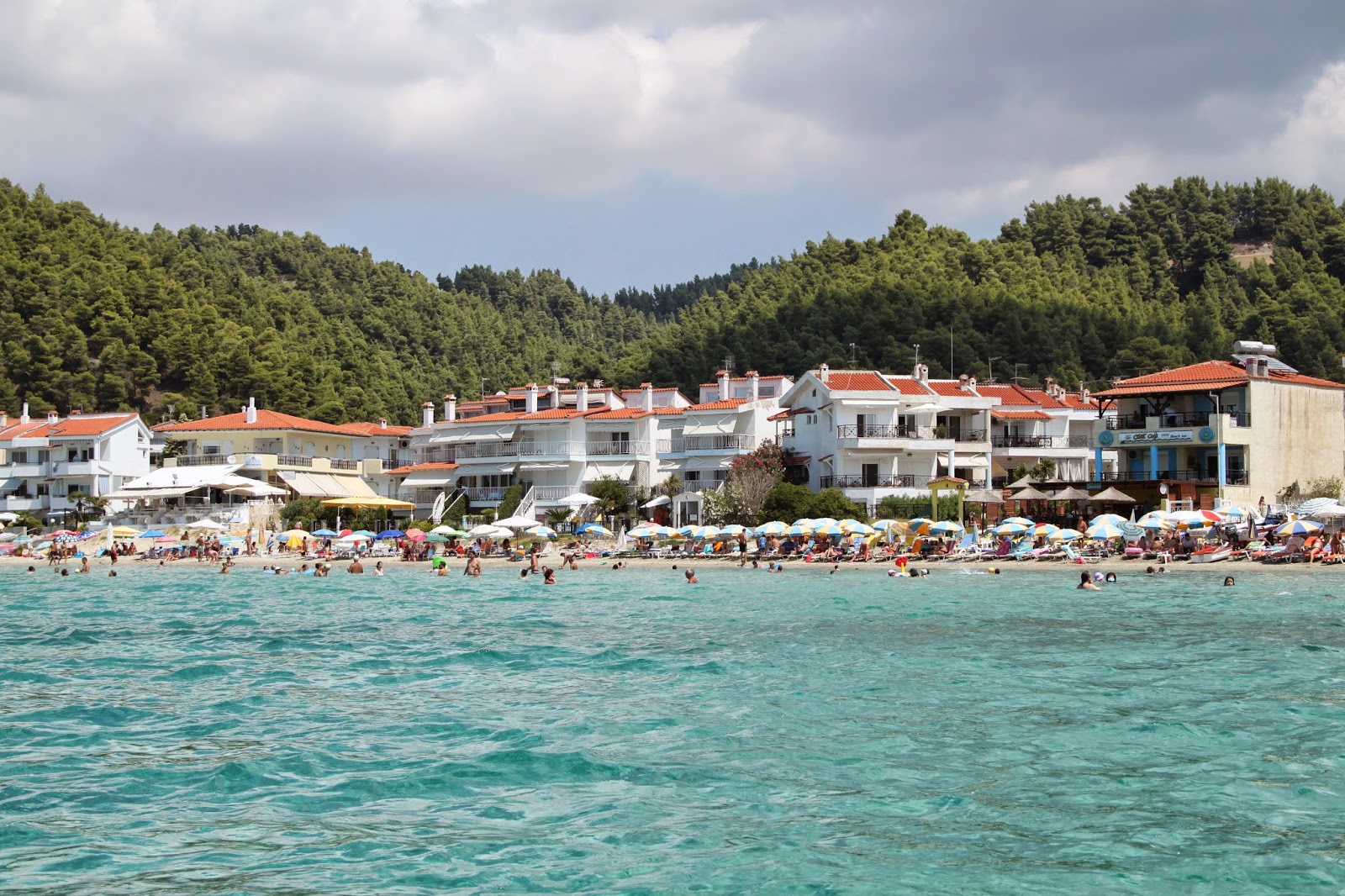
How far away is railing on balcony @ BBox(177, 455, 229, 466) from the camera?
7044 cm

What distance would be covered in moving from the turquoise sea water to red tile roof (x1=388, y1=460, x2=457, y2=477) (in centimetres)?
4079

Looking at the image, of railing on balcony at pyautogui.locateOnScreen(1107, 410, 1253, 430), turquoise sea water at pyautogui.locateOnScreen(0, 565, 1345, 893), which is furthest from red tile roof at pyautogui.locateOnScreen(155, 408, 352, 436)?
railing on balcony at pyautogui.locateOnScreen(1107, 410, 1253, 430)

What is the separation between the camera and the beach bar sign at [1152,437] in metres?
53.1

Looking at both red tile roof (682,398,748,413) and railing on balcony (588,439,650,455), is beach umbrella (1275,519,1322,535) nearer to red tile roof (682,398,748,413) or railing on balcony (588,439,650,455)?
red tile roof (682,398,748,413)

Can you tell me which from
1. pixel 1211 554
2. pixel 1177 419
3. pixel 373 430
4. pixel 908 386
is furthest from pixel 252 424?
pixel 1211 554

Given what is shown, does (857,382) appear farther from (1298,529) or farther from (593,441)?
(1298,529)

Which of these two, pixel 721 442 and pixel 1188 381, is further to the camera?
pixel 721 442

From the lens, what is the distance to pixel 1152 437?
54250mm

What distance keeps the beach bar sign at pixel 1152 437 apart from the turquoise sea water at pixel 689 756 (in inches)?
915

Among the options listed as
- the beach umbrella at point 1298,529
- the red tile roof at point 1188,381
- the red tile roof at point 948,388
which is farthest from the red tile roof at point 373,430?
the beach umbrella at point 1298,529

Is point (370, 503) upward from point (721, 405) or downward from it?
downward

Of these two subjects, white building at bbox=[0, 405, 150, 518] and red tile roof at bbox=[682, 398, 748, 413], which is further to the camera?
white building at bbox=[0, 405, 150, 518]

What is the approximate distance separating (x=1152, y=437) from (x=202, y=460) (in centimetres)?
4892

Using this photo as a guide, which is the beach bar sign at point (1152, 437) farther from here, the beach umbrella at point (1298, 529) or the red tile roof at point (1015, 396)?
the beach umbrella at point (1298, 529)
